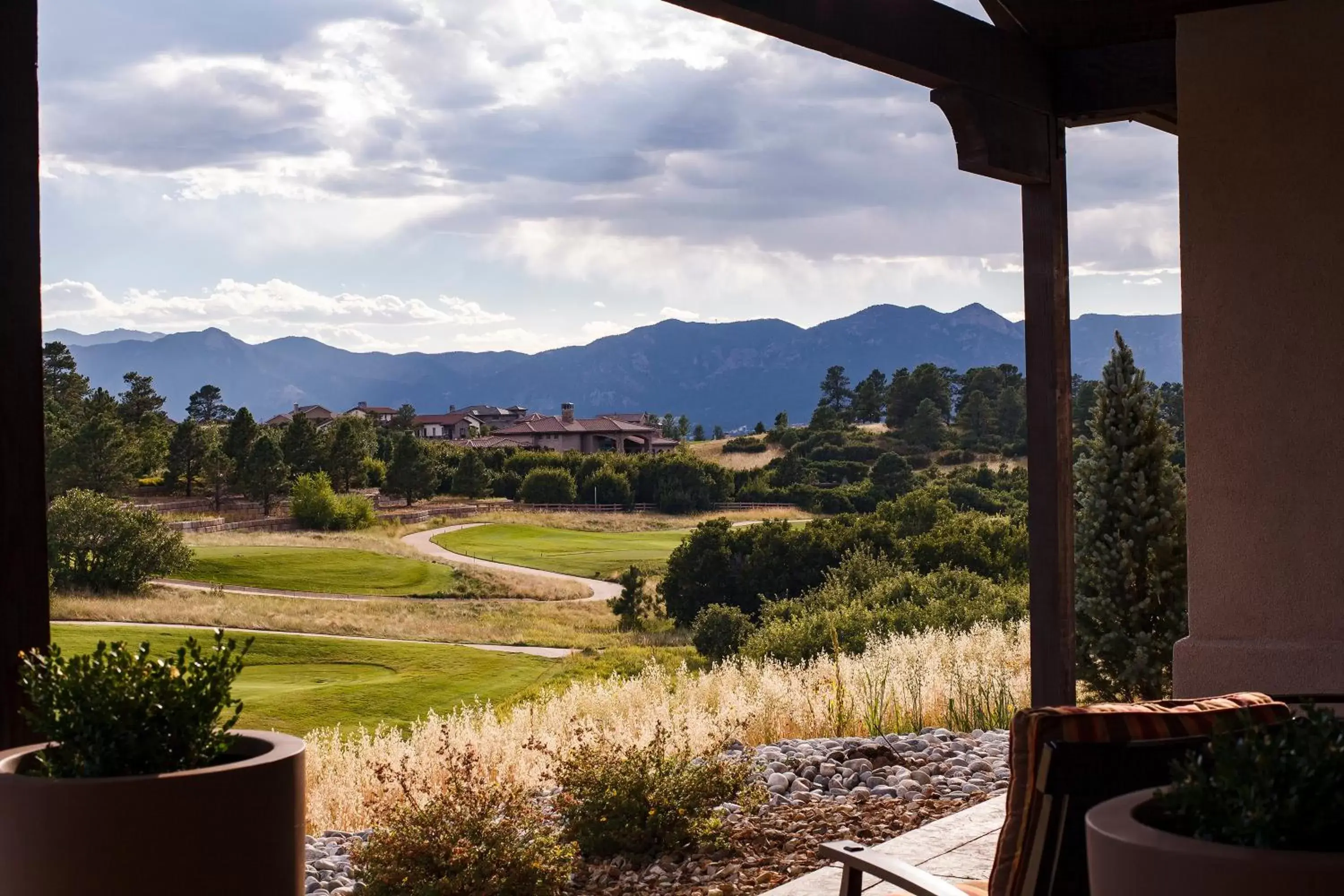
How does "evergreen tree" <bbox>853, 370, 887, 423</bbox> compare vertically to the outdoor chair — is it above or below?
above

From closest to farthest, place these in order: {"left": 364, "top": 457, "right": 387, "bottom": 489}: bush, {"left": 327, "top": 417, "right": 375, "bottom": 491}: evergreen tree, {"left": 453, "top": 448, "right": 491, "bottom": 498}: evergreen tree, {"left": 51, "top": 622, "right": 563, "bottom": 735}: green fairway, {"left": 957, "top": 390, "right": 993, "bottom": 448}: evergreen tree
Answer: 1. {"left": 51, "top": 622, "right": 563, "bottom": 735}: green fairway
2. {"left": 327, "top": 417, "right": 375, "bottom": 491}: evergreen tree
3. {"left": 364, "top": 457, "right": 387, "bottom": 489}: bush
4. {"left": 453, "top": 448, "right": 491, "bottom": 498}: evergreen tree
5. {"left": 957, "top": 390, "right": 993, "bottom": 448}: evergreen tree

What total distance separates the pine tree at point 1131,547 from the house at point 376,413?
56.6ft

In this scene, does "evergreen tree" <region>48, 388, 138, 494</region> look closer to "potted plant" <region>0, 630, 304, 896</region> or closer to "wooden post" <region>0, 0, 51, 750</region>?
"wooden post" <region>0, 0, 51, 750</region>

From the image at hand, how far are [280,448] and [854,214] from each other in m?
29.8

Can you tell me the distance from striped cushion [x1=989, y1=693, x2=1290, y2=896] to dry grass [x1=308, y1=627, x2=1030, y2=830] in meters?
2.90

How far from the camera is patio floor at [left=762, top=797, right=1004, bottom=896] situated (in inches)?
116

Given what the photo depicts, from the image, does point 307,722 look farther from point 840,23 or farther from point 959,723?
point 840,23

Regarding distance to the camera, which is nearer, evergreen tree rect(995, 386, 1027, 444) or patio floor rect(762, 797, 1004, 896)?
patio floor rect(762, 797, 1004, 896)

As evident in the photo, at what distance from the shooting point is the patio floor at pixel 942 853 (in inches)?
116

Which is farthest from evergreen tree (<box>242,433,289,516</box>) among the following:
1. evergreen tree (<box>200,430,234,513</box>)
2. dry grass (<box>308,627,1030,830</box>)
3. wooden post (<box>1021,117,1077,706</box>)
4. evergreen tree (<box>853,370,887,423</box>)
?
wooden post (<box>1021,117,1077,706</box>)

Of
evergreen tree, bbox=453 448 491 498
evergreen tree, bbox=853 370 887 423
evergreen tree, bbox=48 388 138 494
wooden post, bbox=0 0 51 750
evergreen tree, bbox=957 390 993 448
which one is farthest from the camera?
evergreen tree, bbox=853 370 887 423

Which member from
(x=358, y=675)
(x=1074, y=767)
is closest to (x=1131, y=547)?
(x=1074, y=767)

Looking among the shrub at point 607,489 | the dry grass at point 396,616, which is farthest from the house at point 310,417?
the shrub at point 607,489

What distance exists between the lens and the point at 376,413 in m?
23.5
